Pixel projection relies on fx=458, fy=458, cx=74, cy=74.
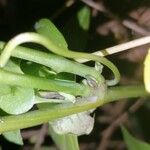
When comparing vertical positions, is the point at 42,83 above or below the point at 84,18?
below

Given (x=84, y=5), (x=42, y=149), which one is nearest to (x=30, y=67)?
(x=84, y=5)

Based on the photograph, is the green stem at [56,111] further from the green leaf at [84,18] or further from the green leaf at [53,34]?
the green leaf at [84,18]

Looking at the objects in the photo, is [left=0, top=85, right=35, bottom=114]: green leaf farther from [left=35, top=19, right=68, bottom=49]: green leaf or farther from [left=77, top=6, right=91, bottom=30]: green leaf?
[left=77, top=6, right=91, bottom=30]: green leaf

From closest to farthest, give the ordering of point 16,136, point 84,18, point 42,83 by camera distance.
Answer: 1. point 42,83
2. point 16,136
3. point 84,18

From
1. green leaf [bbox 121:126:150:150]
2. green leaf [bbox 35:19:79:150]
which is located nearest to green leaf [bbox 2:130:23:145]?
green leaf [bbox 35:19:79:150]

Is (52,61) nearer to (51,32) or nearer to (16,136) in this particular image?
(51,32)

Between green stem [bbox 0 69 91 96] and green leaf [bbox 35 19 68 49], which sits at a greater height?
green leaf [bbox 35 19 68 49]

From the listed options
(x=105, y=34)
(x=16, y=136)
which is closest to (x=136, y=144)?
(x=16, y=136)

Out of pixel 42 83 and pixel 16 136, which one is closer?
pixel 42 83
